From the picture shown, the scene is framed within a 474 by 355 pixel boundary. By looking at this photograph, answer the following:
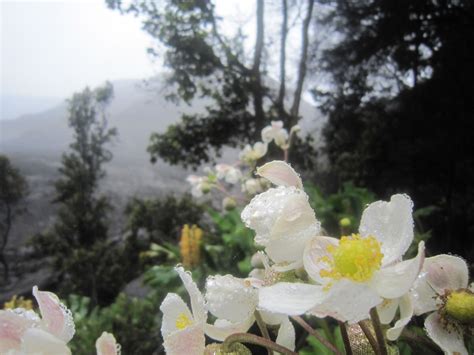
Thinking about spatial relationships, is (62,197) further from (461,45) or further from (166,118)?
(461,45)

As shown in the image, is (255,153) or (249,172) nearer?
(249,172)

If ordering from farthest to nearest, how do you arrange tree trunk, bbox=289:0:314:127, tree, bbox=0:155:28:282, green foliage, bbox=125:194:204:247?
green foliage, bbox=125:194:204:247 → tree trunk, bbox=289:0:314:127 → tree, bbox=0:155:28:282

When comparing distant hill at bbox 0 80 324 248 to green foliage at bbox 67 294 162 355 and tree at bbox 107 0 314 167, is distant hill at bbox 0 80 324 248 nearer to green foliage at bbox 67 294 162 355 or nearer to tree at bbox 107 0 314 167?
tree at bbox 107 0 314 167

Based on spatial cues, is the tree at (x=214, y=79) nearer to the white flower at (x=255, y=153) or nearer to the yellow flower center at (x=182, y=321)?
the white flower at (x=255, y=153)

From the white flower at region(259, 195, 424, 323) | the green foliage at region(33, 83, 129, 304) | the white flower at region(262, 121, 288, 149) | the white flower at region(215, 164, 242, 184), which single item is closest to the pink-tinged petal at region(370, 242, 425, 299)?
the white flower at region(259, 195, 424, 323)

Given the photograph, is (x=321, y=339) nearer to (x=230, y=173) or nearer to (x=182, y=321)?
(x=182, y=321)

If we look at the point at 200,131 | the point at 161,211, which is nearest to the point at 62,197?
the point at 161,211

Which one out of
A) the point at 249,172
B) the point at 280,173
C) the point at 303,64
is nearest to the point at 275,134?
the point at 249,172
